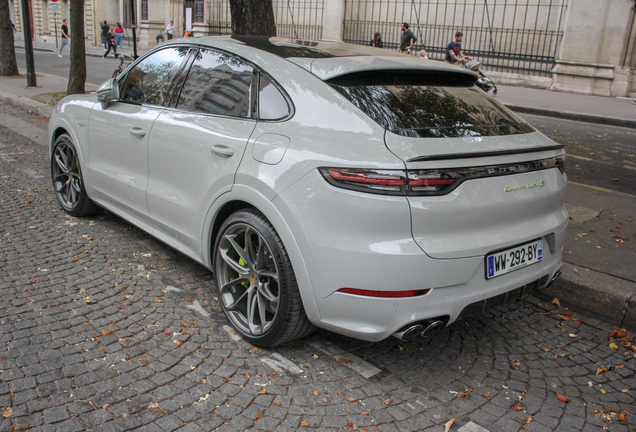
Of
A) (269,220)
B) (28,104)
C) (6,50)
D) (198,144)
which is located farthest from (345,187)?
(6,50)

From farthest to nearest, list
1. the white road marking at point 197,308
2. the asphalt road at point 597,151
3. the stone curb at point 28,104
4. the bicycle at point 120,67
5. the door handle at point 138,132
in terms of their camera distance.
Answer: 1. the stone curb at point 28,104
2. the asphalt road at point 597,151
3. the bicycle at point 120,67
4. the door handle at point 138,132
5. the white road marking at point 197,308

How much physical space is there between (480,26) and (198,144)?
2255cm

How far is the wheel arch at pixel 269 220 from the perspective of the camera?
2820mm

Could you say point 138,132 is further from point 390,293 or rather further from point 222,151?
point 390,293

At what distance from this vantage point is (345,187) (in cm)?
263

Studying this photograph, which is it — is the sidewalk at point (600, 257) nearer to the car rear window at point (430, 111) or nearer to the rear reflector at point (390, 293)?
the car rear window at point (430, 111)

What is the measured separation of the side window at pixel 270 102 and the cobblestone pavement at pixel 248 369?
1339mm

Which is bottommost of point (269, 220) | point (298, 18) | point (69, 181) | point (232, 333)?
point (232, 333)

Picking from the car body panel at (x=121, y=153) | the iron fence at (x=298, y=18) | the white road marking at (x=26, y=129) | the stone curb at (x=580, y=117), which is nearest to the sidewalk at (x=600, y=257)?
the car body panel at (x=121, y=153)

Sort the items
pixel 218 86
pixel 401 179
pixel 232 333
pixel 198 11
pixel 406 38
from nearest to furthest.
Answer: pixel 401 179 < pixel 232 333 < pixel 218 86 < pixel 406 38 < pixel 198 11

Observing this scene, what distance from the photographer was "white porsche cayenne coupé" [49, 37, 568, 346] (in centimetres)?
262

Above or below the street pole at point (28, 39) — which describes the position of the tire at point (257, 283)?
below

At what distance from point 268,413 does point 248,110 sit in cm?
172

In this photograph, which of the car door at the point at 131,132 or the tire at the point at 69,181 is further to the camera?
the tire at the point at 69,181
